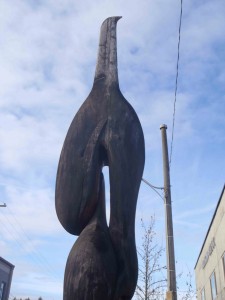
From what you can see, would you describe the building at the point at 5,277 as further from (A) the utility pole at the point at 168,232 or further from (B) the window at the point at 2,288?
(A) the utility pole at the point at 168,232

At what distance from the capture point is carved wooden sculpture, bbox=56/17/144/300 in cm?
355

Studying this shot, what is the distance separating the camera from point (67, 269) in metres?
3.64

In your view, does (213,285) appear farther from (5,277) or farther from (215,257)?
(5,277)

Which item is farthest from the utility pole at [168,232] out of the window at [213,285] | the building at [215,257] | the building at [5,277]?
the building at [5,277]

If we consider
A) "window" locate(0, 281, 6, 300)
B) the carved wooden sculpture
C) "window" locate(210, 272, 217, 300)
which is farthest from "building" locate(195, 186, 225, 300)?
"window" locate(0, 281, 6, 300)

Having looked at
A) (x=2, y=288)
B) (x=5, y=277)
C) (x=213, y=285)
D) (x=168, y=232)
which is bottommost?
(x=168, y=232)

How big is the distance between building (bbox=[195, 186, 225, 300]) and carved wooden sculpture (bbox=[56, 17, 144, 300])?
10283 mm

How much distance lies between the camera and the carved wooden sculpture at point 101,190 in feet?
11.7

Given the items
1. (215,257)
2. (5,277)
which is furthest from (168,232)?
(5,277)

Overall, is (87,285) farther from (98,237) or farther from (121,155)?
(121,155)

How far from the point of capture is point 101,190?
4.16 m

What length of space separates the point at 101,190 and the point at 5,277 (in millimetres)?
27219

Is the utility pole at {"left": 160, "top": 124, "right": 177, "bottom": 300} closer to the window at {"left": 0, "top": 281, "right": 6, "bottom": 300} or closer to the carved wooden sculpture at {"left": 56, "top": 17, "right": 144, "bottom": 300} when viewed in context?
the carved wooden sculpture at {"left": 56, "top": 17, "right": 144, "bottom": 300}

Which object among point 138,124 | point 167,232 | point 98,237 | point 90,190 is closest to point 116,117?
point 138,124
